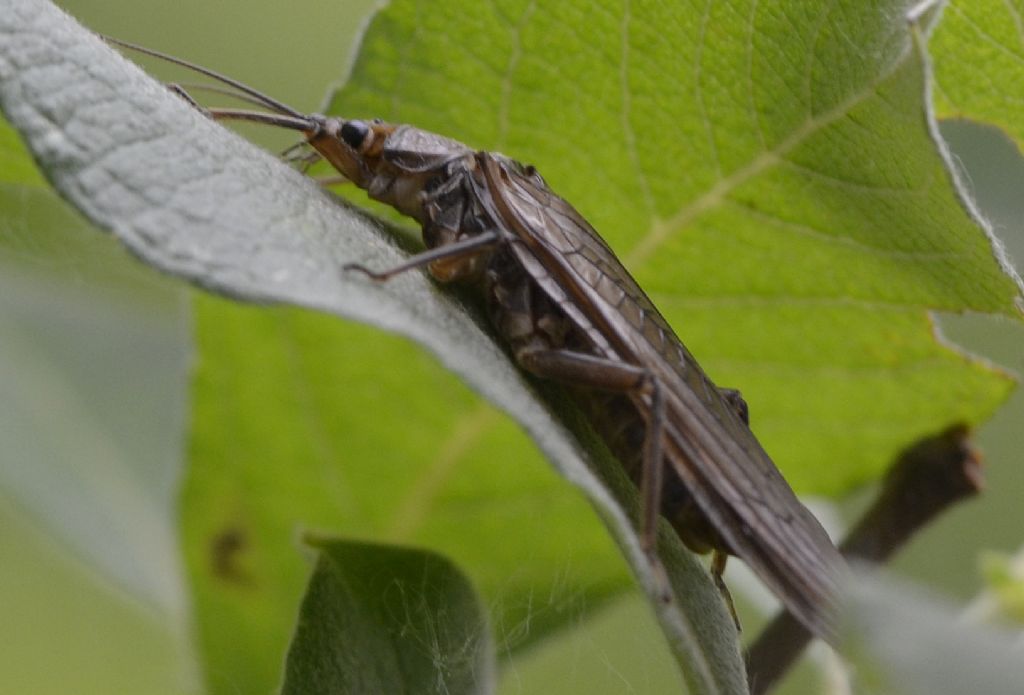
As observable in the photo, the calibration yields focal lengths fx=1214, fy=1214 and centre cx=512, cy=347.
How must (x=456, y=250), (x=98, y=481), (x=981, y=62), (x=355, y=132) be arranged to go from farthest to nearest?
(x=98, y=481) < (x=355, y=132) < (x=456, y=250) < (x=981, y=62)

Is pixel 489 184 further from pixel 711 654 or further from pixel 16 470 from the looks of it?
pixel 16 470

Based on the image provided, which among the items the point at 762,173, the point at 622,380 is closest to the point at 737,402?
the point at 622,380

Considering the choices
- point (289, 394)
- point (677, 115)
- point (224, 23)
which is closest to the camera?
point (677, 115)

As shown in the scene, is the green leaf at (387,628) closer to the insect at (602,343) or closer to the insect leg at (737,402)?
the insect at (602,343)

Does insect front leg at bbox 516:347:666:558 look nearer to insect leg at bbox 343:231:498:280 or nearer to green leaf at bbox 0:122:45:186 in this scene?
insect leg at bbox 343:231:498:280

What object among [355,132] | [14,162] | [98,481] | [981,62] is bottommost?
[98,481]

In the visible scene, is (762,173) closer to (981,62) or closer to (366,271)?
(981,62)

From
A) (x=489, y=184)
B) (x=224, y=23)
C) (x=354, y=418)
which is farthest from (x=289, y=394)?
(x=224, y=23)

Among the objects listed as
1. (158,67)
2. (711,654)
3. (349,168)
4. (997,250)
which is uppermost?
(997,250)

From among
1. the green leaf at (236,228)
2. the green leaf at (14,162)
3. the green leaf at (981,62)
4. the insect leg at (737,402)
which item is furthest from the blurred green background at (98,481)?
the green leaf at (981,62)
